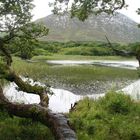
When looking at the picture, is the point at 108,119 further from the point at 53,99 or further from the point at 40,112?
the point at 53,99

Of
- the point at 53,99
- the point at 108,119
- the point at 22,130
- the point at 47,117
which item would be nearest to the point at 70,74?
the point at 53,99

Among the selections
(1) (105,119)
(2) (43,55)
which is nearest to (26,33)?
(1) (105,119)

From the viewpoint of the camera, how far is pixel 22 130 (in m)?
12.7

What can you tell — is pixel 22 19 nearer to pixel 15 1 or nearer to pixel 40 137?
pixel 15 1

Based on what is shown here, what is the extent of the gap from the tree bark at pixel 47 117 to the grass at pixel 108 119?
0.58 meters

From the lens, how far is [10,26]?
1376cm

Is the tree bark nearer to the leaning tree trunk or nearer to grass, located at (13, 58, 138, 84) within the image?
the leaning tree trunk

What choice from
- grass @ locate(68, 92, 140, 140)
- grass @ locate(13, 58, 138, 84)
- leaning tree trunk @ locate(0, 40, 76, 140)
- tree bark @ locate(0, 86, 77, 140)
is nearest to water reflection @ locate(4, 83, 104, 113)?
grass @ locate(68, 92, 140, 140)

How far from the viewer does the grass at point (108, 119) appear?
12883mm

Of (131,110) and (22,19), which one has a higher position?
(22,19)

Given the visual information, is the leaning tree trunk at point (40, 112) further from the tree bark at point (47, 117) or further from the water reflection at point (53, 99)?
the water reflection at point (53, 99)

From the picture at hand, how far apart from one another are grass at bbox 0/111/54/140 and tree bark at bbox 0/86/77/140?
85 centimetres

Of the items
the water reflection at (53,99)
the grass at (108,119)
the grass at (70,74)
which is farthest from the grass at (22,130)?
the grass at (70,74)

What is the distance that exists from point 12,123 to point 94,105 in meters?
5.14
